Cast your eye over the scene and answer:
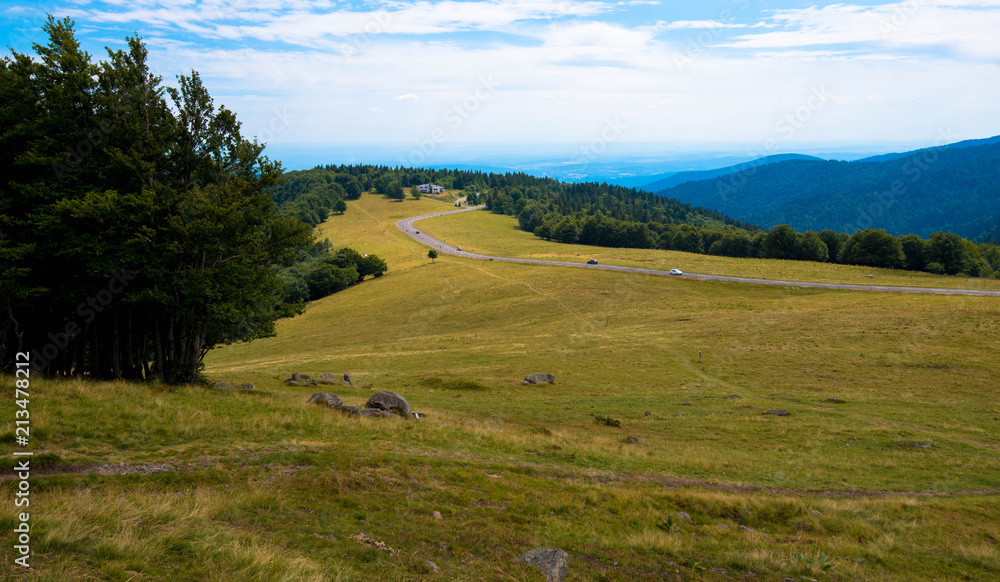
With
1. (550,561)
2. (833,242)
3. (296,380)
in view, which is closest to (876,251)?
(833,242)

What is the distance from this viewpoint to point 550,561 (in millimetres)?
9125

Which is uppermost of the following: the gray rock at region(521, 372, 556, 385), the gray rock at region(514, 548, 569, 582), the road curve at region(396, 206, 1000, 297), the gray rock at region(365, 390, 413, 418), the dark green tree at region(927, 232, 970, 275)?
the dark green tree at region(927, 232, 970, 275)

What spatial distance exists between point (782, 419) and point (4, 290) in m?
34.3

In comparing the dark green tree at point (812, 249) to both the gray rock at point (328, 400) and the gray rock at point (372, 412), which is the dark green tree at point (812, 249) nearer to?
the gray rock at point (372, 412)

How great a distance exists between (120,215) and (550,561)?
20.8 meters

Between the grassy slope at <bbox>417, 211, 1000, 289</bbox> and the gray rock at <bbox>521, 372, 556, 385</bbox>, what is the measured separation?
49378 millimetres

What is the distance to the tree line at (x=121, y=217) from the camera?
1897cm

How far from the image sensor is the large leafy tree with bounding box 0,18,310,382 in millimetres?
18953

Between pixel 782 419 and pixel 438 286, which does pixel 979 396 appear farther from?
pixel 438 286

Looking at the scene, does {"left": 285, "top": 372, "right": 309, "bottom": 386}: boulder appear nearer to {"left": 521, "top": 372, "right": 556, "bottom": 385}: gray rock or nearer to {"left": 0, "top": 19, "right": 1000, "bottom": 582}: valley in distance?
{"left": 0, "top": 19, "right": 1000, "bottom": 582}: valley in distance

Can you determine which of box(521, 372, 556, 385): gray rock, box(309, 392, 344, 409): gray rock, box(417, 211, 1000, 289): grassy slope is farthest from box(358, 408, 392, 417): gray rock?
box(417, 211, 1000, 289): grassy slope

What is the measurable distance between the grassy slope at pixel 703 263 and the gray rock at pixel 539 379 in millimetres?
49378

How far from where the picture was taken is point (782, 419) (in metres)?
24.7

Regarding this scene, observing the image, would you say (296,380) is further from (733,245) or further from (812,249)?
(733,245)
